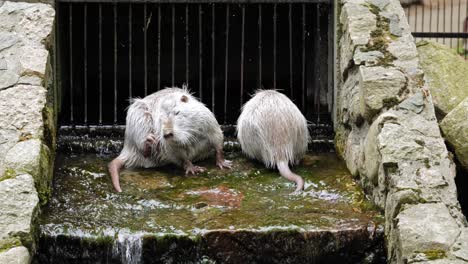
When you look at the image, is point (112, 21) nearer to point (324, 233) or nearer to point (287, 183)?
point (287, 183)

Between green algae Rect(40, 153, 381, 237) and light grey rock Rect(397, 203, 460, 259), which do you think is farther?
green algae Rect(40, 153, 381, 237)

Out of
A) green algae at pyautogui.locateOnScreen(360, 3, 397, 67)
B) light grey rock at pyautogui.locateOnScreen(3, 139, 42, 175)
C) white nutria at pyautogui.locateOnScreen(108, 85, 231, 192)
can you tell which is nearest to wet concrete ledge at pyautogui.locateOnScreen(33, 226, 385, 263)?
light grey rock at pyautogui.locateOnScreen(3, 139, 42, 175)

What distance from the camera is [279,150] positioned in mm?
7199

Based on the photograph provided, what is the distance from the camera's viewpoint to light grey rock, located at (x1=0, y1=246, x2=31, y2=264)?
5.29m

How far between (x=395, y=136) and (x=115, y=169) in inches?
91.4

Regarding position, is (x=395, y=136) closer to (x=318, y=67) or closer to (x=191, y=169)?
(x=191, y=169)

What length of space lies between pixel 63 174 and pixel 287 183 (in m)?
1.85

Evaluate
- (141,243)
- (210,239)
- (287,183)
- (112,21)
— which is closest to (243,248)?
(210,239)

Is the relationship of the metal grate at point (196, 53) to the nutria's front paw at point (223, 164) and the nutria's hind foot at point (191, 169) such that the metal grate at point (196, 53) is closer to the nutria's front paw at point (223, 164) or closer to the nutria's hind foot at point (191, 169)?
the nutria's front paw at point (223, 164)

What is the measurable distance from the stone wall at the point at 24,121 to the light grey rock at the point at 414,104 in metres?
2.78

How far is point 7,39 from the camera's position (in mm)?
7359

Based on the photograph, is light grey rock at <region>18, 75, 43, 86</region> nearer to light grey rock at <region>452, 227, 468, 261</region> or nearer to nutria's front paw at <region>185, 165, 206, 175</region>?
nutria's front paw at <region>185, 165, 206, 175</region>

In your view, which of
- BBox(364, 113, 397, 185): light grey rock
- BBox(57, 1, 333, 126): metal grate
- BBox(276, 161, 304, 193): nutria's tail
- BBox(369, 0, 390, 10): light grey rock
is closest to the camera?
BBox(364, 113, 397, 185): light grey rock

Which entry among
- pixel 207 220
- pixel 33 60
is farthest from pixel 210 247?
pixel 33 60
